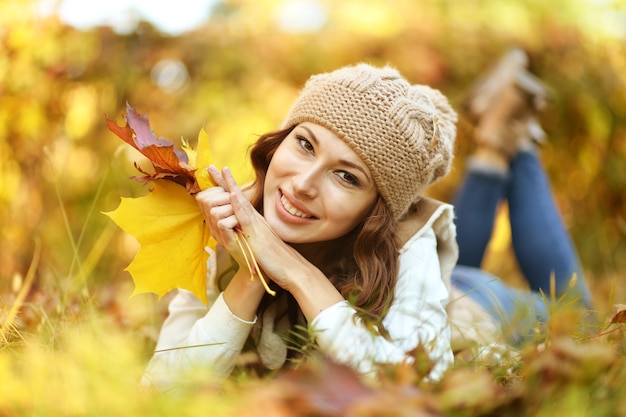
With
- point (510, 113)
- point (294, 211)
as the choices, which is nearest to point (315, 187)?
point (294, 211)

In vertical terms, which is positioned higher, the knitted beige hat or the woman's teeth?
the knitted beige hat

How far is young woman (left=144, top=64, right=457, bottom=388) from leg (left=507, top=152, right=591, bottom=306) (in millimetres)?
1371

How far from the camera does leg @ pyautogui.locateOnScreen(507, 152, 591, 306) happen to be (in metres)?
2.89

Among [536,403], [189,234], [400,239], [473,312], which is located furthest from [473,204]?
[536,403]

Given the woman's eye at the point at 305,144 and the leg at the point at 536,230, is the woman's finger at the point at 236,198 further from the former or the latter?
the leg at the point at 536,230

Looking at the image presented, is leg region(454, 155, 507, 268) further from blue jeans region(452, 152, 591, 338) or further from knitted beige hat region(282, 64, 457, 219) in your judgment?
knitted beige hat region(282, 64, 457, 219)

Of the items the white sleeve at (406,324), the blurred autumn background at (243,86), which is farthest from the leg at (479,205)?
Answer: the white sleeve at (406,324)

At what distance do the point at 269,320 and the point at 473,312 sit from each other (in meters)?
0.90

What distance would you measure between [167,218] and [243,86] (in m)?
2.48

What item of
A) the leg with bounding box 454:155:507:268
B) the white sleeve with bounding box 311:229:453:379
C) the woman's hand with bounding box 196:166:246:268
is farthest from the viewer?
the leg with bounding box 454:155:507:268

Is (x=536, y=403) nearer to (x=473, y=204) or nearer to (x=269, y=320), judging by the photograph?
(x=269, y=320)

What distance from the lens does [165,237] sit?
1.56 m

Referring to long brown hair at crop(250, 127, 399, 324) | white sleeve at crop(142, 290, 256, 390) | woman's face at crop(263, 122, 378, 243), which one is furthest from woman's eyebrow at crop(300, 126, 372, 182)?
white sleeve at crop(142, 290, 256, 390)

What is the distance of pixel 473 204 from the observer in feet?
9.98
